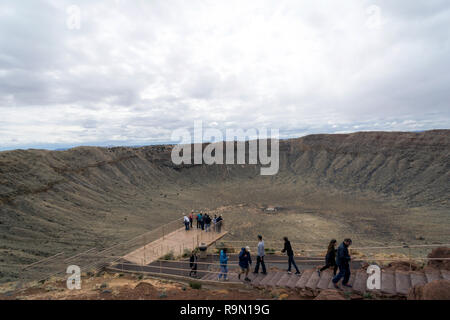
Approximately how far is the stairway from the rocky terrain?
12025 millimetres

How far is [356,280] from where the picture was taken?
7.55m

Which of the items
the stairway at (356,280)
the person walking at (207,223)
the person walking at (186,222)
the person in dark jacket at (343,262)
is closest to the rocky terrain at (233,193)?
the person walking at (186,222)

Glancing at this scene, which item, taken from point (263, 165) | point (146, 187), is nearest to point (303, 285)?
point (146, 187)

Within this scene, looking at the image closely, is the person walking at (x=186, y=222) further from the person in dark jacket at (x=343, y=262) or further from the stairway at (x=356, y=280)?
the person in dark jacket at (x=343, y=262)

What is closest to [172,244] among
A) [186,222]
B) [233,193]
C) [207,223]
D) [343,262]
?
[186,222]

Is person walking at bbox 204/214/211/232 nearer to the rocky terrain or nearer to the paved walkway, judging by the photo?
the paved walkway

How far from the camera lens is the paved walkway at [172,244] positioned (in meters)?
13.0

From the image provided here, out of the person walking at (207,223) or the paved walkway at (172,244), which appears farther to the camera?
the person walking at (207,223)

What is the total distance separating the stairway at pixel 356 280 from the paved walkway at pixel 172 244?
5502mm

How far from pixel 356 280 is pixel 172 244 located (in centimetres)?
1004

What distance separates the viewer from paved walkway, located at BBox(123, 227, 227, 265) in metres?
13.0
